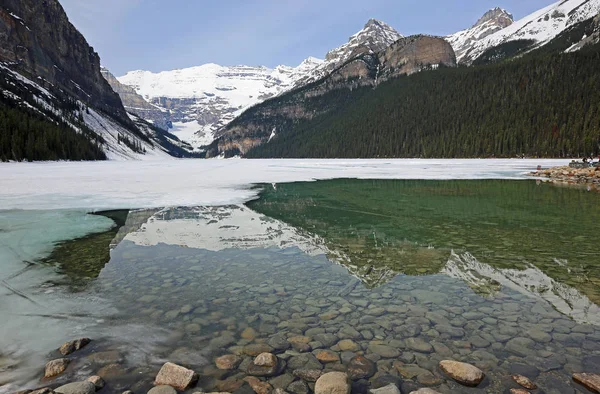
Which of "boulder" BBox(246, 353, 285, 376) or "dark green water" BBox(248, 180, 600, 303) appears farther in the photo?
"dark green water" BBox(248, 180, 600, 303)

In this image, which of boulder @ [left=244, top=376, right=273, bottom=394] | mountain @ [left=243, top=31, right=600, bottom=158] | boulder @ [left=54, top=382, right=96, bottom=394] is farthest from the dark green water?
mountain @ [left=243, top=31, right=600, bottom=158]

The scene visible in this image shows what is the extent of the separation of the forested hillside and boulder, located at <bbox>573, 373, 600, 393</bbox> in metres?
105

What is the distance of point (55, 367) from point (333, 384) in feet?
10.8

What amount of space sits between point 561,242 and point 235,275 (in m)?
→ 9.63

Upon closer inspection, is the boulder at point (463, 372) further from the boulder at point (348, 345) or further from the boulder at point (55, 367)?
the boulder at point (55, 367)

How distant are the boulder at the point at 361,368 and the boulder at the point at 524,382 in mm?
1584

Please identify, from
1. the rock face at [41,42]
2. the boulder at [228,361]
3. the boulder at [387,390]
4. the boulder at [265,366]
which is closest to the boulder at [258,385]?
the boulder at [265,366]

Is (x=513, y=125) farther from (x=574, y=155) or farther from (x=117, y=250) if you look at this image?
(x=117, y=250)

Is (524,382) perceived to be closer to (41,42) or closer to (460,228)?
(460,228)

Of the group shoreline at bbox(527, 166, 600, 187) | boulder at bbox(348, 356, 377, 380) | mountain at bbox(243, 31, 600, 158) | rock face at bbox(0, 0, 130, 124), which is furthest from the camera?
rock face at bbox(0, 0, 130, 124)

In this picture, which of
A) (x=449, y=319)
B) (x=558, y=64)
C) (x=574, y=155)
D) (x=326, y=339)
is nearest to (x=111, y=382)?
(x=326, y=339)

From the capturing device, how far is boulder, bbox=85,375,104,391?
12.1 feet

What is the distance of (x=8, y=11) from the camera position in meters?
146

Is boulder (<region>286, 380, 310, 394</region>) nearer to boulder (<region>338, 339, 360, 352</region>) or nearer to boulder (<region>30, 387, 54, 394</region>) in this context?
boulder (<region>338, 339, 360, 352</region>)
